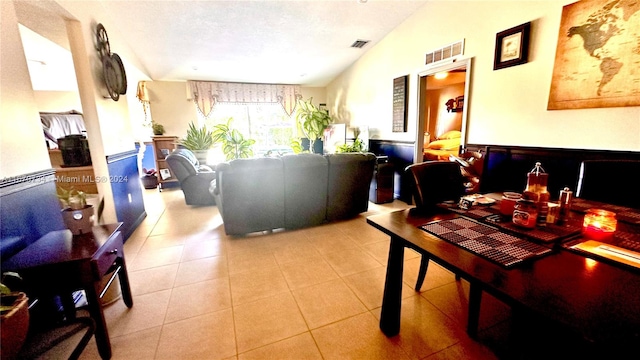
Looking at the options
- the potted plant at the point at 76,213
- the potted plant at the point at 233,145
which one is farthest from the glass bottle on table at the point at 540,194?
the potted plant at the point at 233,145

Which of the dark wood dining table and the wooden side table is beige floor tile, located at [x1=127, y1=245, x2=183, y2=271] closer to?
the wooden side table

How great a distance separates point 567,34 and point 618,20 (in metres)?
0.28

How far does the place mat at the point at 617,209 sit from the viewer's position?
3.72ft

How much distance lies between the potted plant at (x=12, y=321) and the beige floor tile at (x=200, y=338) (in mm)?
687

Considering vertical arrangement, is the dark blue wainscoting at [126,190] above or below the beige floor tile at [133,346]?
above

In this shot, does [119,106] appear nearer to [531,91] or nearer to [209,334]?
[209,334]

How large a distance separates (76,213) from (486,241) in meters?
2.04

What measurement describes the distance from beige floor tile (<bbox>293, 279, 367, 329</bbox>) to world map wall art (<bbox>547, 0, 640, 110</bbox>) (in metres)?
2.41

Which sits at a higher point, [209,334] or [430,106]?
[430,106]

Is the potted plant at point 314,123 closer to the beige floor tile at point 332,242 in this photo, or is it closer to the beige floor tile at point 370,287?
the beige floor tile at point 332,242

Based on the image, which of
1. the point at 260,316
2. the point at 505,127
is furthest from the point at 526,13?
the point at 260,316

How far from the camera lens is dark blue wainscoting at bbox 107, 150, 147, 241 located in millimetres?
2566

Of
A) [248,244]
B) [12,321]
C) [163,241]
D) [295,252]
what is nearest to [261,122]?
[163,241]

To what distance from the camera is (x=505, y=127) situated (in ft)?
8.64
